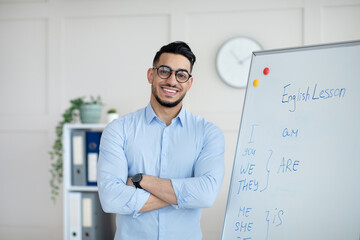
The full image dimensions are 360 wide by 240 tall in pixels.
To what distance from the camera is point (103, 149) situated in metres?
1.58

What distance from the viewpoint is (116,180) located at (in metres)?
1.52

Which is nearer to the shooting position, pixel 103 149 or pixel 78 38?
pixel 103 149

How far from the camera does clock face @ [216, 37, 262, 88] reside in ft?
9.70

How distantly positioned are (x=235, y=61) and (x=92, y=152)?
1419 mm

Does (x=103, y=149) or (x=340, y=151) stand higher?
(x=340, y=151)

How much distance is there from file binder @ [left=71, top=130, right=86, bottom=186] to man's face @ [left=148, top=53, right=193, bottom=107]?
1.38m

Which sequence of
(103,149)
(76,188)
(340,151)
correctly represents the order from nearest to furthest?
(340,151), (103,149), (76,188)

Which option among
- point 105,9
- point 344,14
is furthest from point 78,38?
point 344,14

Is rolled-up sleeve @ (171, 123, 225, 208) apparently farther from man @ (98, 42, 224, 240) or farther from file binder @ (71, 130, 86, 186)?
file binder @ (71, 130, 86, 186)

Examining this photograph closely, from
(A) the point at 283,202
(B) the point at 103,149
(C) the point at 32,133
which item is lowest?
(C) the point at 32,133

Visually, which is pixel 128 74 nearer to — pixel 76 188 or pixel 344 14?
pixel 76 188

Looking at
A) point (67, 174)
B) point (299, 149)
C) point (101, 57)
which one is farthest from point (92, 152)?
point (299, 149)

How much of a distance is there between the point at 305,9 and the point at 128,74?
5.30 ft

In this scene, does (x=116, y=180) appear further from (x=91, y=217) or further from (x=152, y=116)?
(x=91, y=217)
